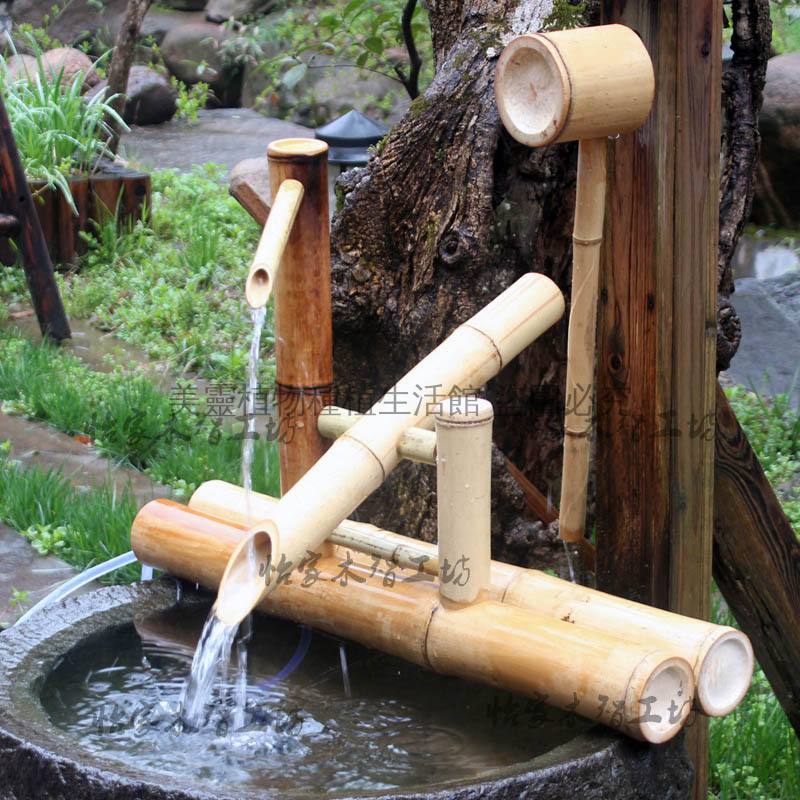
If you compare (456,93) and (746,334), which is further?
(746,334)

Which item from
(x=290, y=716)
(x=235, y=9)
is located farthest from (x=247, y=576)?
(x=235, y=9)

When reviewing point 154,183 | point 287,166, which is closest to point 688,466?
point 287,166

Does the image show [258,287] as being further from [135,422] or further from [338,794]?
[135,422]

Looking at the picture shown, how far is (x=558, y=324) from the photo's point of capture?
8.48 ft

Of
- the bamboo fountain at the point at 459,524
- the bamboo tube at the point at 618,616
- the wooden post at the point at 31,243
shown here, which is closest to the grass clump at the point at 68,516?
the bamboo fountain at the point at 459,524

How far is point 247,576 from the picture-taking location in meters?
1.59

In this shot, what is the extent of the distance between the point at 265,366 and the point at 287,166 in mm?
2867

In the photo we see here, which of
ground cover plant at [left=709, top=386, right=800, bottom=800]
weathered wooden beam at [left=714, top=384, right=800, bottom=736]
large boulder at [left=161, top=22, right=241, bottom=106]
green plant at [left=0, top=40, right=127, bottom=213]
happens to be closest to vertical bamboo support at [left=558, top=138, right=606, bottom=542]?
weathered wooden beam at [left=714, top=384, right=800, bottom=736]

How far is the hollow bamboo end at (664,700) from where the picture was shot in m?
1.53

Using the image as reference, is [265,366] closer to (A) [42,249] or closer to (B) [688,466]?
(A) [42,249]

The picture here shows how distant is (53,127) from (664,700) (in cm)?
541

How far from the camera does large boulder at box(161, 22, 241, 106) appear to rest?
10.4 metres

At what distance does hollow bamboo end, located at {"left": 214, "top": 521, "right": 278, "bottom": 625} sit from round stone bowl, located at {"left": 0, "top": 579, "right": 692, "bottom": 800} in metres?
0.24

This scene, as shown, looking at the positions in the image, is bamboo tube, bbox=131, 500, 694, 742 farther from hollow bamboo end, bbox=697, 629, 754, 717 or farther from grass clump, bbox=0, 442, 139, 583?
grass clump, bbox=0, 442, 139, 583
